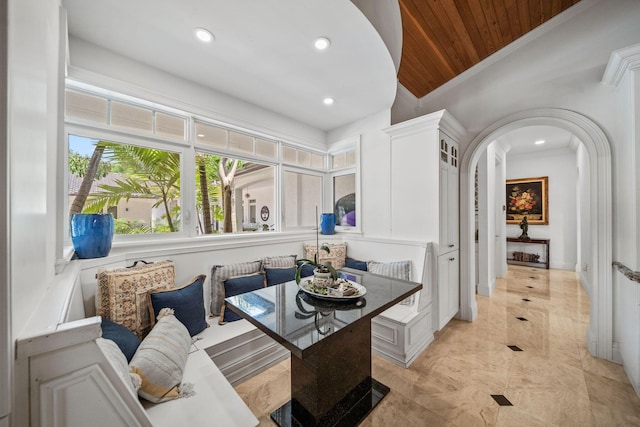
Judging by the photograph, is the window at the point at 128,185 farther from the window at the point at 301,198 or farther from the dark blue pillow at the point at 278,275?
the window at the point at 301,198

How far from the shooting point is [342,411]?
1.60 meters

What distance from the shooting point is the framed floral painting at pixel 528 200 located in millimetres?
5707

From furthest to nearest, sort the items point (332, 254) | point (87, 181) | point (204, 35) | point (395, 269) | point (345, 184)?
point (345, 184), point (332, 254), point (395, 269), point (87, 181), point (204, 35)

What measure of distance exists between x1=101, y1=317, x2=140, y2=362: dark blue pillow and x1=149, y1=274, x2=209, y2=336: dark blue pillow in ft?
1.02

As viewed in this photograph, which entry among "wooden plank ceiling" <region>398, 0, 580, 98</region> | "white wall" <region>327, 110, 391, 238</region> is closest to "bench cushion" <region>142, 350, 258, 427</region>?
"white wall" <region>327, 110, 391, 238</region>

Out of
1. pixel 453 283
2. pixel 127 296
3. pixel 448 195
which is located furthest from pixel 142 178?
pixel 453 283

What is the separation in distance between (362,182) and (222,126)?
1923mm

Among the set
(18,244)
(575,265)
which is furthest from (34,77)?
(575,265)

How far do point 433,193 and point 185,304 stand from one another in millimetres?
2606

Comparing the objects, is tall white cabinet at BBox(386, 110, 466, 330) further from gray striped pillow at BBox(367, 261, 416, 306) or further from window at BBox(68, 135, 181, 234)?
window at BBox(68, 135, 181, 234)

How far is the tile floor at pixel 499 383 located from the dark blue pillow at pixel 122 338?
0.94m

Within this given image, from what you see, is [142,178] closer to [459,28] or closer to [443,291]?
[443,291]

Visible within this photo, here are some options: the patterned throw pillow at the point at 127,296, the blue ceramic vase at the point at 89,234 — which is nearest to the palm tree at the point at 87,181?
the blue ceramic vase at the point at 89,234

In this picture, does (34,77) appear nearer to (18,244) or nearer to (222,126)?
(18,244)
